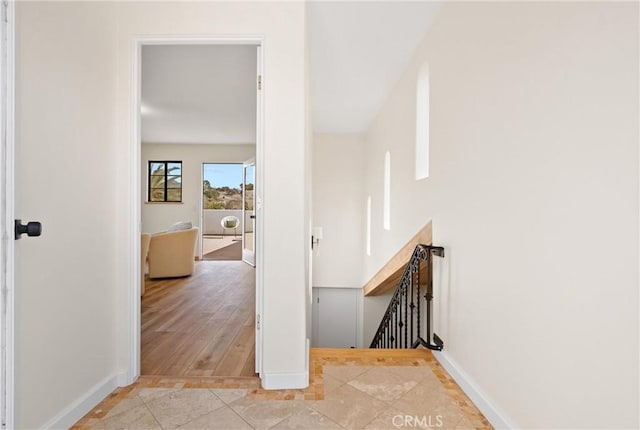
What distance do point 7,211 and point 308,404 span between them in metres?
1.64

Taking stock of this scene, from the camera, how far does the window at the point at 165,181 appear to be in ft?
26.3

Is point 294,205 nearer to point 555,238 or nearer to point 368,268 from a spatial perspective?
point 555,238

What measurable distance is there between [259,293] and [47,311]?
1.03 meters

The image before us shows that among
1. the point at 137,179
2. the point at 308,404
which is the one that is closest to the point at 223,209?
the point at 137,179

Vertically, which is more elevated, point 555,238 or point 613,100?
point 613,100

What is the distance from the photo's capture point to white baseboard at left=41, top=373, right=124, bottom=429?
1.66m

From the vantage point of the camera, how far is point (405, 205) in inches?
145

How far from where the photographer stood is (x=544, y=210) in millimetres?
1420

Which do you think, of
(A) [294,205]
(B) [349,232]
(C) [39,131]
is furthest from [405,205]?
(B) [349,232]

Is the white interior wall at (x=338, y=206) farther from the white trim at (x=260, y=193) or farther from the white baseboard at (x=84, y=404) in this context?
the white baseboard at (x=84, y=404)

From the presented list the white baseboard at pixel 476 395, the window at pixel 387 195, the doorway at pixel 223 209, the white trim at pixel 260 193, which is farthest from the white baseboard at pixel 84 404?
the doorway at pixel 223 209

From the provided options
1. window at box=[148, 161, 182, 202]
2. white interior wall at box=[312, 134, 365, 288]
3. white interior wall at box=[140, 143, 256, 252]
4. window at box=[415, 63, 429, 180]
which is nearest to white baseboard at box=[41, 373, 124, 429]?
window at box=[415, 63, 429, 180]

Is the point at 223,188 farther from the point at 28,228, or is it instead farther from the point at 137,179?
the point at 28,228

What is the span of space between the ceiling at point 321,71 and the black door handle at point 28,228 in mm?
2168
